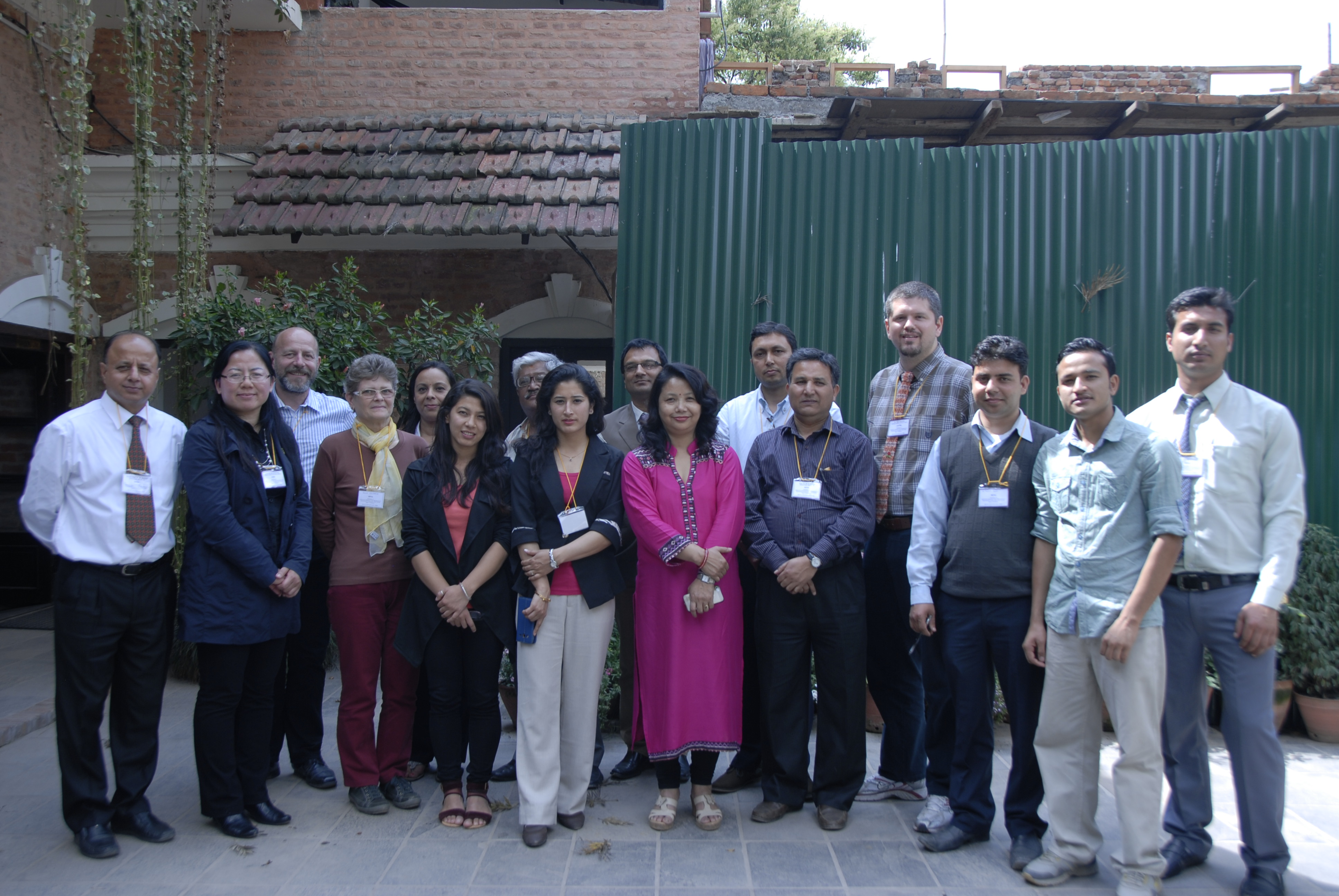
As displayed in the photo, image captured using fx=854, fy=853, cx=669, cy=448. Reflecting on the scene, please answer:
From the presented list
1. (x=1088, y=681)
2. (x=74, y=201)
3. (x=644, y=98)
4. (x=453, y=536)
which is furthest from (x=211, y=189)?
(x=1088, y=681)

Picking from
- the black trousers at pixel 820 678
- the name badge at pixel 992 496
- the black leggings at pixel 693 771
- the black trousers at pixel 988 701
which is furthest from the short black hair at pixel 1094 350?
the black leggings at pixel 693 771

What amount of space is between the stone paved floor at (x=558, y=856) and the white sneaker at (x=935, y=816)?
8 cm

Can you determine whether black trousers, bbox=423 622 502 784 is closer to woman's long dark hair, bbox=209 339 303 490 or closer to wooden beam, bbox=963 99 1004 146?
woman's long dark hair, bbox=209 339 303 490

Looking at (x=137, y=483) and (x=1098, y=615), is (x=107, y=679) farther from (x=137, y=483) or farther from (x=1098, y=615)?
(x=1098, y=615)

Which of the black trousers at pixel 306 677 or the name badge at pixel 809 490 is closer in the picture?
the name badge at pixel 809 490

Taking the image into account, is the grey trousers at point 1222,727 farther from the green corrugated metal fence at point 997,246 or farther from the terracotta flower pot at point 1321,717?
the green corrugated metal fence at point 997,246

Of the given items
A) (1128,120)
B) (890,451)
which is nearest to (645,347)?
(890,451)

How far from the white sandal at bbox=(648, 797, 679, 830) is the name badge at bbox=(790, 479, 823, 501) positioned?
137 cm

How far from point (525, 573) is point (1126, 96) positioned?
21.9 feet

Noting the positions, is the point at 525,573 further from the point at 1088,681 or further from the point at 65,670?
the point at 1088,681

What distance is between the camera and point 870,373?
5641 millimetres

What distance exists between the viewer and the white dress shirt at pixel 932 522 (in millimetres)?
3326

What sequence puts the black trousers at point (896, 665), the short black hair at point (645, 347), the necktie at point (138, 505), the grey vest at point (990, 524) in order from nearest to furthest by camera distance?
the grey vest at point (990, 524), the necktie at point (138, 505), the black trousers at point (896, 665), the short black hair at point (645, 347)

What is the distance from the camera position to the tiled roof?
21.1ft
